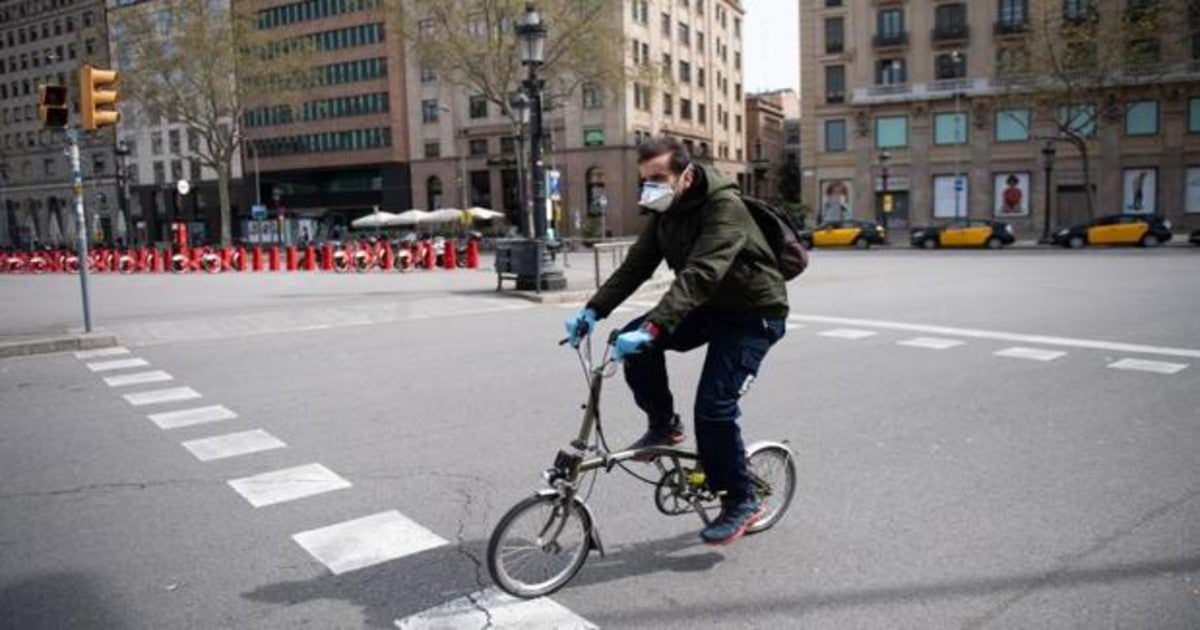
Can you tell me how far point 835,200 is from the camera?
2277 inches

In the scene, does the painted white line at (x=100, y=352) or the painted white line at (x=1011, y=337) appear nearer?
the painted white line at (x=1011, y=337)

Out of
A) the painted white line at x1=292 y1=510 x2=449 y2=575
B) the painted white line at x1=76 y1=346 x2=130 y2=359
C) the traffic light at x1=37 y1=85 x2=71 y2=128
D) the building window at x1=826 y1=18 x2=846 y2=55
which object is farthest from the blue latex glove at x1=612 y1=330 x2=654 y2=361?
the building window at x1=826 y1=18 x2=846 y2=55

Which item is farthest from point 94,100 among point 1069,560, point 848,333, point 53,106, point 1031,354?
point 1069,560

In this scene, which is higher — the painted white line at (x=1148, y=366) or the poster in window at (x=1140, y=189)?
the poster in window at (x=1140, y=189)

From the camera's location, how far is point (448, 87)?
66.3 m

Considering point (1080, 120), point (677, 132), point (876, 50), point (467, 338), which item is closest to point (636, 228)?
point (677, 132)

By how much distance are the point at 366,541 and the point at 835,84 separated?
57.3 meters

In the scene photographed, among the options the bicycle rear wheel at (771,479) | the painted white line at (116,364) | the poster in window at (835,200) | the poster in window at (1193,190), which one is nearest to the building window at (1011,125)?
the poster in window at (1193,190)

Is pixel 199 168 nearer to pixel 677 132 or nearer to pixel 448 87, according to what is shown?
pixel 448 87

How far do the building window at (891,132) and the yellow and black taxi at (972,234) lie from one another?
1790 cm

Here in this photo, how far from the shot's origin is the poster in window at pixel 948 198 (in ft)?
176

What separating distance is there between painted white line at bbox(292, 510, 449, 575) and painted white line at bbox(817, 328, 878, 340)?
7.40 m

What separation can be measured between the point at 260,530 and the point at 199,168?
269 ft

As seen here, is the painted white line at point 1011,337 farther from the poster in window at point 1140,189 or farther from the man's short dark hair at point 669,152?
the poster in window at point 1140,189
